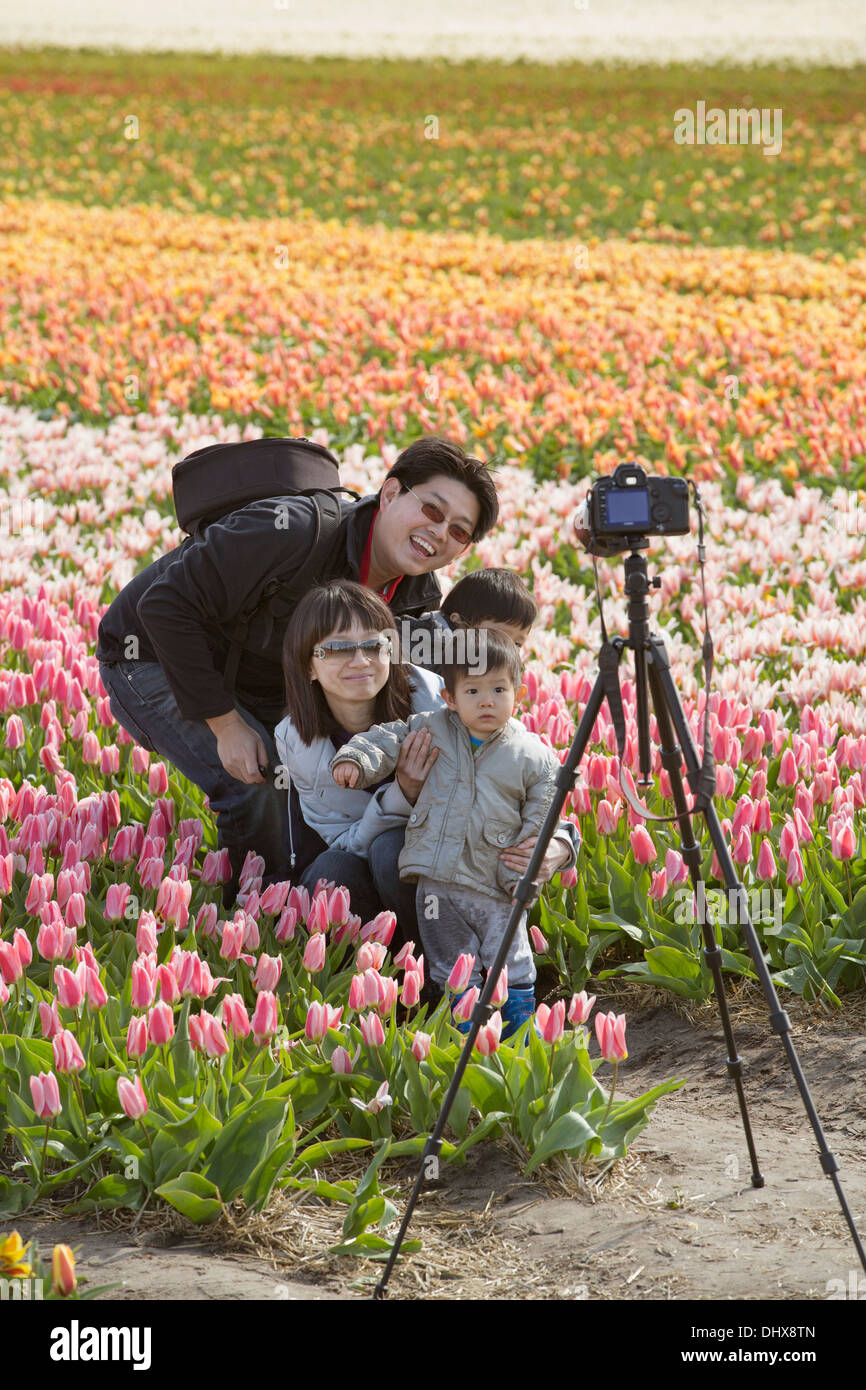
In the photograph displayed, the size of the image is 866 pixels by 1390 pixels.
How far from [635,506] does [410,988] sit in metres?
1.50

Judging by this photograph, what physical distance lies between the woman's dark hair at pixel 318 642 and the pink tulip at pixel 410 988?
3.50 feet

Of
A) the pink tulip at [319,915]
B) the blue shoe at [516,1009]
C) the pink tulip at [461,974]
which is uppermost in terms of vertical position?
the pink tulip at [319,915]

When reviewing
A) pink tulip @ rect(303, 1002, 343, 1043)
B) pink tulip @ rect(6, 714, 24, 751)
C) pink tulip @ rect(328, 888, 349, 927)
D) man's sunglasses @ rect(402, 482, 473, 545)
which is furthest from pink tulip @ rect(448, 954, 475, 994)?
pink tulip @ rect(6, 714, 24, 751)

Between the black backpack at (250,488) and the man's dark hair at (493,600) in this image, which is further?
the black backpack at (250,488)

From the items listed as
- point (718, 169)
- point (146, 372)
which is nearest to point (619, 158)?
point (718, 169)

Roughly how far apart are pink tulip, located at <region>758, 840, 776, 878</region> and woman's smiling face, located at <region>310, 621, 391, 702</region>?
1.32 m

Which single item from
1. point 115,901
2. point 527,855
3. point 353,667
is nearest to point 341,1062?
point 527,855

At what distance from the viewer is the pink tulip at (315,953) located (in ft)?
13.0

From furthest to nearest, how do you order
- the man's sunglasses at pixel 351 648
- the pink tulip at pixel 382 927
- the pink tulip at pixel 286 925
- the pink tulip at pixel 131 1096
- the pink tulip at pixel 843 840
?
1. the pink tulip at pixel 843 840
2. the man's sunglasses at pixel 351 648
3. the pink tulip at pixel 286 925
4. the pink tulip at pixel 382 927
5. the pink tulip at pixel 131 1096

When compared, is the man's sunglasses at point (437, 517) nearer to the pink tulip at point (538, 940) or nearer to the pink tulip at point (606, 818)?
the pink tulip at point (606, 818)

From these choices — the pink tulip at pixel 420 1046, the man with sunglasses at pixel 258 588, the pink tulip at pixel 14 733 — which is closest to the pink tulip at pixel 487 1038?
the pink tulip at pixel 420 1046

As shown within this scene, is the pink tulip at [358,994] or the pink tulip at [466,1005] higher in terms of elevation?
the pink tulip at [358,994]

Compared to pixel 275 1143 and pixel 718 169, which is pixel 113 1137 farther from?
pixel 718 169

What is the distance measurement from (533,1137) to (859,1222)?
0.80 m
